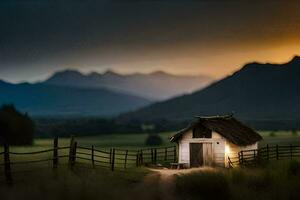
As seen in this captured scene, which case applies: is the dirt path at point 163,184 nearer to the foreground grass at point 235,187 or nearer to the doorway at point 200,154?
the foreground grass at point 235,187

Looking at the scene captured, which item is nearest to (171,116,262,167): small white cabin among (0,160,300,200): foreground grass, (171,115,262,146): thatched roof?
(171,115,262,146): thatched roof

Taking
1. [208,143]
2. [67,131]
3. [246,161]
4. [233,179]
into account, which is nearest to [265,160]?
[246,161]

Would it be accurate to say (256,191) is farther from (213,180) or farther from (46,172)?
(46,172)

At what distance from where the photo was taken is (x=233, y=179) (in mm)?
31719

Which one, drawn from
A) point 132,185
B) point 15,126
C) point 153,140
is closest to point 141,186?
point 132,185

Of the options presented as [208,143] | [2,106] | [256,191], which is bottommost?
[256,191]

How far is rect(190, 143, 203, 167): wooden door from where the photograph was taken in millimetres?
43456

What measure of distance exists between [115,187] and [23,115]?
4759 cm

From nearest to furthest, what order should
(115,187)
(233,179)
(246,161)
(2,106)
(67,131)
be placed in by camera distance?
(115,187) < (233,179) < (246,161) < (2,106) < (67,131)

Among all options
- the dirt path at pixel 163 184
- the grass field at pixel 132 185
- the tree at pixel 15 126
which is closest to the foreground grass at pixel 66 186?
the grass field at pixel 132 185

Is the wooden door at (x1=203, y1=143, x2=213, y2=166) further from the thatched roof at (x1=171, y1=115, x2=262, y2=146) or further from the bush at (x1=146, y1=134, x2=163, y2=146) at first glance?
the bush at (x1=146, y1=134, x2=163, y2=146)

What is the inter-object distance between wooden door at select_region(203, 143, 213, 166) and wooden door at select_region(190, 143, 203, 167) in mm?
237

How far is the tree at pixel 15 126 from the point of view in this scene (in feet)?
220

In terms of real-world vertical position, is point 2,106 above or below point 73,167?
above
